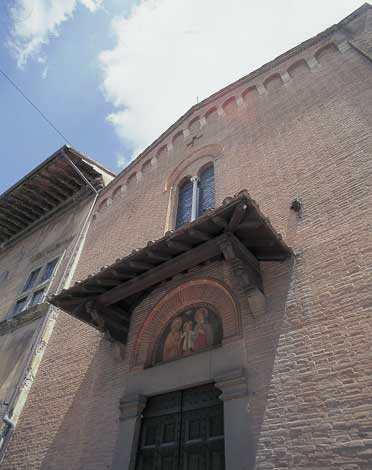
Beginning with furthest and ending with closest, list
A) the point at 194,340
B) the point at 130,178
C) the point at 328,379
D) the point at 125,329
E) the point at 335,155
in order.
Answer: the point at 130,178, the point at 125,329, the point at 335,155, the point at 194,340, the point at 328,379

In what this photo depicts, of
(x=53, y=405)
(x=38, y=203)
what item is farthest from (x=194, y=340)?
(x=38, y=203)

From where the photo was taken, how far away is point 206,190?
351 inches

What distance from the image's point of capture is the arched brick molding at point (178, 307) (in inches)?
231

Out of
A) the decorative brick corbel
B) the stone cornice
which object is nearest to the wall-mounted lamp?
the decorative brick corbel

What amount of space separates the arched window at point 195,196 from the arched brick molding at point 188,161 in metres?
0.35

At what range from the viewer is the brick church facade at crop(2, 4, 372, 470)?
4.25 metres

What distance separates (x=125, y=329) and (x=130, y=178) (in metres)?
6.26

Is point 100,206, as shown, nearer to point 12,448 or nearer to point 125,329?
point 125,329

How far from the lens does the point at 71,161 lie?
44.4 feet

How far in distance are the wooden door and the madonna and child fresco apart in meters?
0.61

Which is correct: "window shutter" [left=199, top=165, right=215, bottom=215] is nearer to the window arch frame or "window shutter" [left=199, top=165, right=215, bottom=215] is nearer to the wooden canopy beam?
the window arch frame

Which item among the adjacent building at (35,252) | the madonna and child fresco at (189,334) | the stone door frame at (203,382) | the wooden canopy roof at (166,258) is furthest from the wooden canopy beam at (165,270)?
the adjacent building at (35,252)

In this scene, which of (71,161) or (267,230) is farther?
(71,161)

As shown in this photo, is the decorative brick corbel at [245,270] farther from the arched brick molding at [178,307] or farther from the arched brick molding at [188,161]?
the arched brick molding at [188,161]
